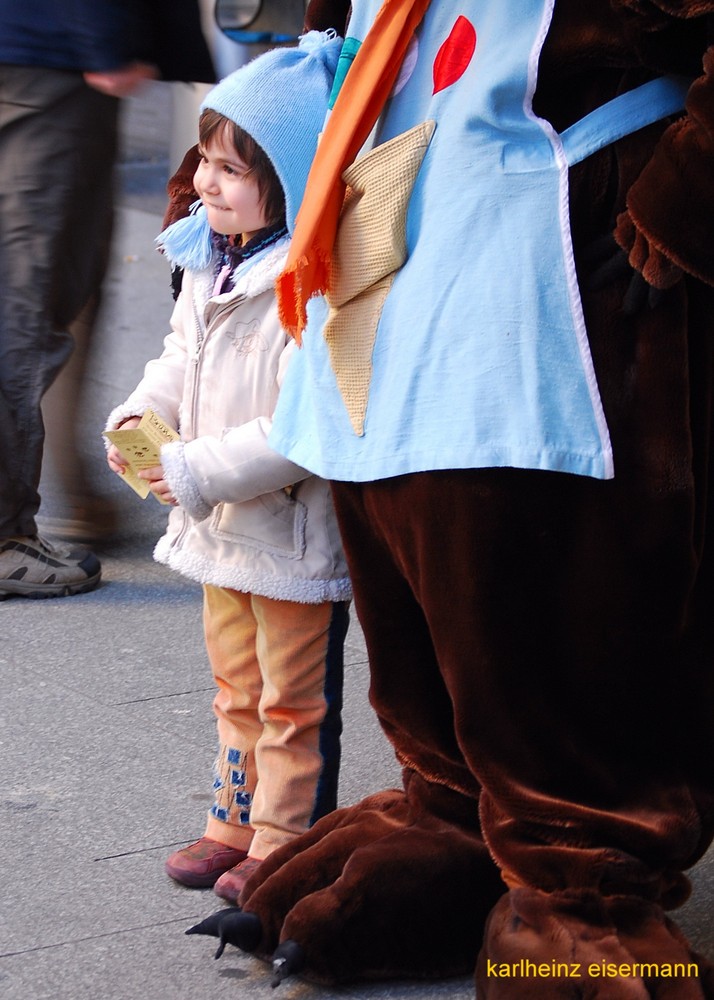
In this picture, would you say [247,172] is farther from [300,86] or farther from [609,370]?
[609,370]

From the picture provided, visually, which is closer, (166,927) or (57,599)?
(166,927)

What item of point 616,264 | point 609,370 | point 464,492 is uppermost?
point 616,264

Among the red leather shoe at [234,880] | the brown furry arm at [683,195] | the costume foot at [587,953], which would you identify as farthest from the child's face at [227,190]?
the costume foot at [587,953]

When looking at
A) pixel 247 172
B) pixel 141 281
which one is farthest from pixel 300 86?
pixel 141 281

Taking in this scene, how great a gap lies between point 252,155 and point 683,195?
93 centimetres

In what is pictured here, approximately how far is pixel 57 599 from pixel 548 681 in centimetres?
247

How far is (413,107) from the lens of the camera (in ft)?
7.70

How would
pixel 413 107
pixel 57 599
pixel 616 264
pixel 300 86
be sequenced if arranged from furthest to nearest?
1. pixel 57 599
2. pixel 300 86
3. pixel 413 107
4. pixel 616 264

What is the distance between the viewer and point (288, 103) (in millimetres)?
2723

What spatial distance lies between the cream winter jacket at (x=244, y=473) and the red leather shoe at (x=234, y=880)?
51 cm

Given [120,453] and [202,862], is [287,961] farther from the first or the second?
[120,453]

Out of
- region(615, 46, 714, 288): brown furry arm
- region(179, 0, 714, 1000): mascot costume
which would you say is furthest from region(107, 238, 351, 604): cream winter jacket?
region(615, 46, 714, 288): brown furry arm

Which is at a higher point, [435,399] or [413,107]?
[413,107]

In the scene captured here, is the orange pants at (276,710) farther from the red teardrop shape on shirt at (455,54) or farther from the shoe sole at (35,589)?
the shoe sole at (35,589)
